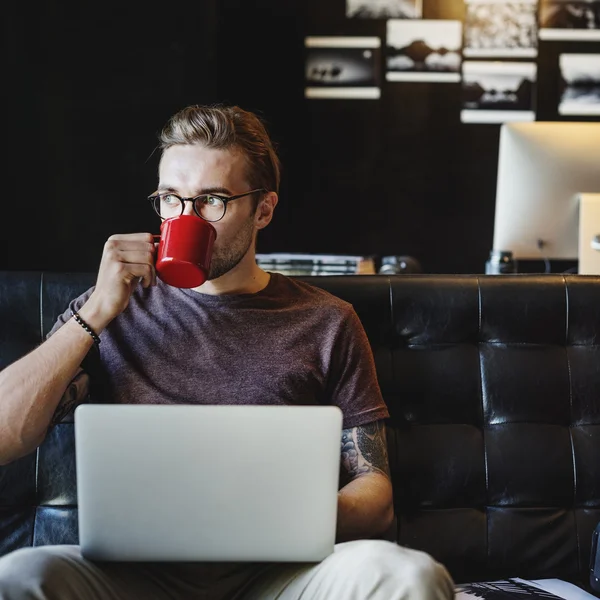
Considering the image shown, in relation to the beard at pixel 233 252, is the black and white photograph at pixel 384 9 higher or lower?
higher

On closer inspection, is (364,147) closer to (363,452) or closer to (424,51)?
(424,51)

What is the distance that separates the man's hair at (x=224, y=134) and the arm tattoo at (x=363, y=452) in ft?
1.69

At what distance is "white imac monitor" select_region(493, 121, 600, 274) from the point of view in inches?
93.7

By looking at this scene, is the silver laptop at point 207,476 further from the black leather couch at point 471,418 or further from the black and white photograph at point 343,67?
the black and white photograph at point 343,67

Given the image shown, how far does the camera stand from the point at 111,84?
124 inches

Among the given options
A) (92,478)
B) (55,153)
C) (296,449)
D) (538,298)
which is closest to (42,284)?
(92,478)

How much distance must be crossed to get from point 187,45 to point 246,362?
200 centimetres

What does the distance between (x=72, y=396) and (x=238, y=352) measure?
30 centimetres

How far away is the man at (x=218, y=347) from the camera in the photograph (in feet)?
4.51

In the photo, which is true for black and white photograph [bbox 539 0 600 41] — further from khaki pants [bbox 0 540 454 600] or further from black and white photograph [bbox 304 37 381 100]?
khaki pants [bbox 0 540 454 600]

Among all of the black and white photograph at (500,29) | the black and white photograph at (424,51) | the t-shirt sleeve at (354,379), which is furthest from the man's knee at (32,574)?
the black and white photograph at (500,29)

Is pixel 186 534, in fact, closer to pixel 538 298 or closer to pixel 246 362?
pixel 246 362

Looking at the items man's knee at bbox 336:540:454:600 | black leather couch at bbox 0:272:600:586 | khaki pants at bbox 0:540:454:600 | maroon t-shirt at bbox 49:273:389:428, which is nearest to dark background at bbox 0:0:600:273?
Result: black leather couch at bbox 0:272:600:586

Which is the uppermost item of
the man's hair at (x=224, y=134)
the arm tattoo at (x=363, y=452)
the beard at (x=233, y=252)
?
the man's hair at (x=224, y=134)
